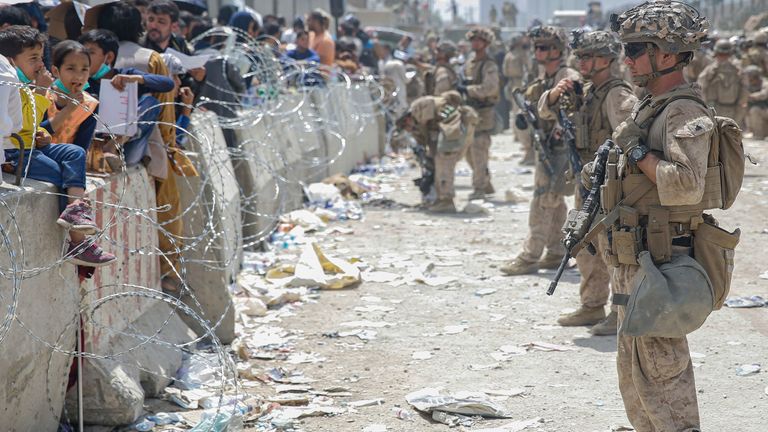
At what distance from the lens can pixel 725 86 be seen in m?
16.2

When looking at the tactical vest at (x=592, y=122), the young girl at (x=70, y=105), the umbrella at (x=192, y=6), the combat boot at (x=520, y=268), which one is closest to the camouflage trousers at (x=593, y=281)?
the tactical vest at (x=592, y=122)

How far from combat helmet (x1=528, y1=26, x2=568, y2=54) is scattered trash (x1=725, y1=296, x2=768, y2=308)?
7.37 ft

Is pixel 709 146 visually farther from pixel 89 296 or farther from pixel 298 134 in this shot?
pixel 298 134

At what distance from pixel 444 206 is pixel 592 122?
5292 mm

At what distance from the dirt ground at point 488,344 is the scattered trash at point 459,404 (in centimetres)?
6

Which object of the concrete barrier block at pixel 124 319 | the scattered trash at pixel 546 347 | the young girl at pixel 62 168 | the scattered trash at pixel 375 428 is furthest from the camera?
the scattered trash at pixel 546 347

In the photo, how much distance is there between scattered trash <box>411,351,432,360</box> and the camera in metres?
6.42

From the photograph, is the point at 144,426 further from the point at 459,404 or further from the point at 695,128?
the point at 695,128

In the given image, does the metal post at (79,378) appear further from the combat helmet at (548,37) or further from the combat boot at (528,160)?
the combat boot at (528,160)

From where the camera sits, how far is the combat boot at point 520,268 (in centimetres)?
875

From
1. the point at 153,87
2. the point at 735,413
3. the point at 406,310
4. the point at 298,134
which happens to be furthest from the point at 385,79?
the point at 735,413

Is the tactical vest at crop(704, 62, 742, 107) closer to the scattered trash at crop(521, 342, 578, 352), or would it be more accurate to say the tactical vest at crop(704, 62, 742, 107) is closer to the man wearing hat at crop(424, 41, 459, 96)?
the man wearing hat at crop(424, 41, 459, 96)

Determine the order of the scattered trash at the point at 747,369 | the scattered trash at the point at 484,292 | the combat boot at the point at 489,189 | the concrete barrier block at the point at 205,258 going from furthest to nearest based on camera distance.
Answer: the combat boot at the point at 489,189 < the scattered trash at the point at 484,292 < the concrete barrier block at the point at 205,258 < the scattered trash at the point at 747,369

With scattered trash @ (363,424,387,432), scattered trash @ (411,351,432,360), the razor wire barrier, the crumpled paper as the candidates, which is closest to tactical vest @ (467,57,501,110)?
the crumpled paper
